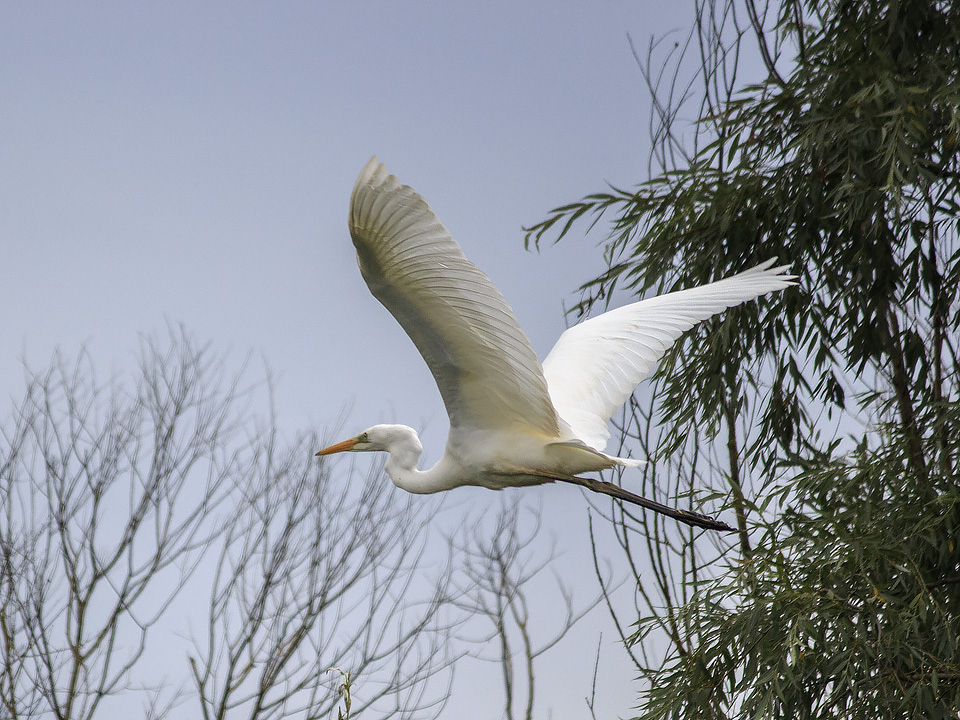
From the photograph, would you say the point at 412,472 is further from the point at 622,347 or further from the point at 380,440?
the point at 622,347

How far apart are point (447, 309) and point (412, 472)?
0.82 metres

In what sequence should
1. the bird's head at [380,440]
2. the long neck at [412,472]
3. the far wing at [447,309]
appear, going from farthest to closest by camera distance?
the bird's head at [380,440], the long neck at [412,472], the far wing at [447,309]

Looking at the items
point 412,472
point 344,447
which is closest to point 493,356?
point 412,472

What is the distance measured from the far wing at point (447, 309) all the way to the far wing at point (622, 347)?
28cm

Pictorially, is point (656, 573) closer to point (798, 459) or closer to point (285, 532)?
point (798, 459)

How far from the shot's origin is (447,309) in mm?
1866

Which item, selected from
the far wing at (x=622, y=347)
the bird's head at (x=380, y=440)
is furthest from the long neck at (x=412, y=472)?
the far wing at (x=622, y=347)

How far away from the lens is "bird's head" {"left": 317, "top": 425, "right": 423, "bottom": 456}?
104 inches

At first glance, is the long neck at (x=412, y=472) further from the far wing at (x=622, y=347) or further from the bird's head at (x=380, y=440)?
the far wing at (x=622, y=347)

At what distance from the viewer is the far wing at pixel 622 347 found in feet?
8.25

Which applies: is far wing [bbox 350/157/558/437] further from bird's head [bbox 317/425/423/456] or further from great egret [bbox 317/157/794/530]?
bird's head [bbox 317/425/423/456]

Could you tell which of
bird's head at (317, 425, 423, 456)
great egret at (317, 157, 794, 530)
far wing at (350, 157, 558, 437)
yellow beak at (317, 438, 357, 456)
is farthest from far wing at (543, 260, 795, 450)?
yellow beak at (317, 438, 357, 456)

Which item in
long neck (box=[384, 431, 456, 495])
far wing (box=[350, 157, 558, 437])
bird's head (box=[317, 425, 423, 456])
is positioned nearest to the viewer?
far wing (box=[350, 157, 558, 437])

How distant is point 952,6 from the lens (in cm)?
330
